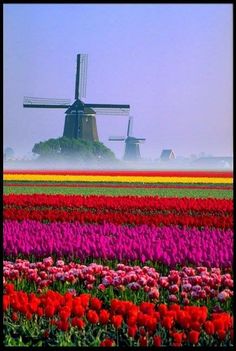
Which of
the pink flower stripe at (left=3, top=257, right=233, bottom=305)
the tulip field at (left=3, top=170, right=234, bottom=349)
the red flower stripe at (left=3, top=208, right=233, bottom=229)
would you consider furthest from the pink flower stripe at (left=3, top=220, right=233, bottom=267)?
the red flower stripe at (left=3, top=208, right=233, bottom=229)

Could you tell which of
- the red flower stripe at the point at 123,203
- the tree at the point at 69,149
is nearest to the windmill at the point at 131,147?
the tree at the point at 69,149

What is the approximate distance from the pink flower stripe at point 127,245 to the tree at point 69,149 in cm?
4784

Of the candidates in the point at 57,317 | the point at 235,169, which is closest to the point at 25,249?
the point at 57,317

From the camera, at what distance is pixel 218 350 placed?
388 centimetres

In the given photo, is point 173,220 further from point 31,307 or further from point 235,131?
point 235,131

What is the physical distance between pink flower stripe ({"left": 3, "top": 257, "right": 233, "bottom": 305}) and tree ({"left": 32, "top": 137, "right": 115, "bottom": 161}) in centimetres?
4993

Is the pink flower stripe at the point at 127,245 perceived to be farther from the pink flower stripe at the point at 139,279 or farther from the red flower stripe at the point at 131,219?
the red flower stripe at the point at 131,219

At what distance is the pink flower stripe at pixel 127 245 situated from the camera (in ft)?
22.5

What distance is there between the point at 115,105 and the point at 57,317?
47768 mm

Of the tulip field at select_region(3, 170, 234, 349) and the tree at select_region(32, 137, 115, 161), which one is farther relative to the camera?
the tree at select_region(32, 137, 115, 161)

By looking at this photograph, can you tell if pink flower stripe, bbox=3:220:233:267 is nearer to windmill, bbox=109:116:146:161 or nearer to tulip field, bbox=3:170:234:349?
tulip field, bbox=3:170:234:349

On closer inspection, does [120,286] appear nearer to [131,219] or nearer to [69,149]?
[131,219]

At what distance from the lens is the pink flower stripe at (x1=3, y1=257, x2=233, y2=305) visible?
5.47 meters

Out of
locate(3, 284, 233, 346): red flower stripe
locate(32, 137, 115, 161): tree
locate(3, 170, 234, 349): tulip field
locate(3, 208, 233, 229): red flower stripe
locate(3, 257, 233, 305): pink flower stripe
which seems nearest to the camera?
locate(3, 284, 233, 346): red flower stripe
